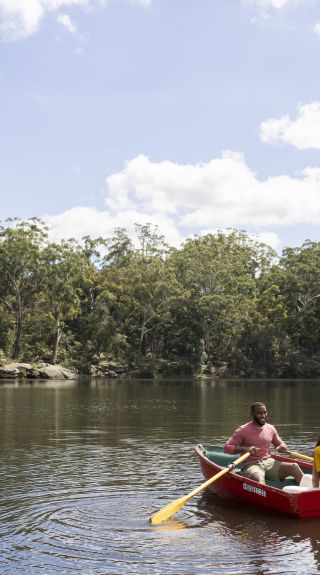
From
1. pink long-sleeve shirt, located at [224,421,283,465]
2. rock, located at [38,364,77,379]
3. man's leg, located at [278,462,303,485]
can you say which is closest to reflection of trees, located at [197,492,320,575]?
man's leg, located at [278,462,303,485]

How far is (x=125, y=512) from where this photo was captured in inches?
456

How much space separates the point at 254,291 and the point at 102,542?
74381mm

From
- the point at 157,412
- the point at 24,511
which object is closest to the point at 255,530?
the point at 24,511

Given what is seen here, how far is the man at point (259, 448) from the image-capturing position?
12.0 meters

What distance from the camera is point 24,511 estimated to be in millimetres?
11805

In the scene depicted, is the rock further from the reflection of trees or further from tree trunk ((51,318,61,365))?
the reflection of trees

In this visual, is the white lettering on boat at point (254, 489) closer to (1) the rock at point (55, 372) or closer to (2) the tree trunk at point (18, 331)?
(1) the rock at point (55, 372)

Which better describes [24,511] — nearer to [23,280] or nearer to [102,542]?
[102,542]

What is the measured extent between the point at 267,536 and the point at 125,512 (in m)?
2.52

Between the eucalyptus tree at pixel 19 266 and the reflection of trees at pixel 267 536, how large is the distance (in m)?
54.8

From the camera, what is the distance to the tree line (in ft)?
223

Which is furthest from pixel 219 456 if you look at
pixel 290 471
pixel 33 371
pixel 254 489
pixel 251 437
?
pixel 33 371

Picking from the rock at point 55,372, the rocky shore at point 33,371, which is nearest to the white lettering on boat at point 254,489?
the rocky shore at point 33,371

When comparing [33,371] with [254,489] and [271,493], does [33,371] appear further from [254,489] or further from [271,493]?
[271,493]
